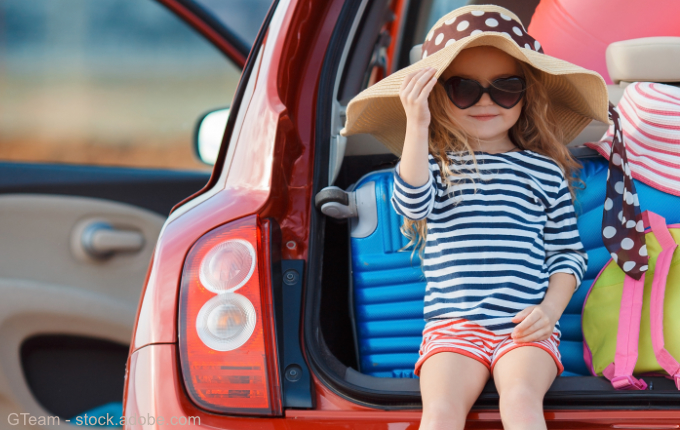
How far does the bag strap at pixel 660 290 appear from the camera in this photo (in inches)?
47.1

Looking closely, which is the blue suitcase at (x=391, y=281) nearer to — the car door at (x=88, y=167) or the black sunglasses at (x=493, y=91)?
the black sunglasses at (x=493, y=91)

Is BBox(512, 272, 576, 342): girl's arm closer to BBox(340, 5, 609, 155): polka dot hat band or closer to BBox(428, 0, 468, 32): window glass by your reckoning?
BBox(340, 5, 609, 155): polka dot hat band

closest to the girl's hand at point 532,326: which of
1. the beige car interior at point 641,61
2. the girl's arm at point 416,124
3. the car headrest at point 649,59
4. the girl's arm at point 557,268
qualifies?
the girl's arm at point 557,268

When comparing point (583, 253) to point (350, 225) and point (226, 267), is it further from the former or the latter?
point (226, 267)

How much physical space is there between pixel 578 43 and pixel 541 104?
0.79m

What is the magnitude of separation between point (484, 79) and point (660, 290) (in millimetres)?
621

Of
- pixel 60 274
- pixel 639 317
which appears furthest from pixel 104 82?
pixel 639 317

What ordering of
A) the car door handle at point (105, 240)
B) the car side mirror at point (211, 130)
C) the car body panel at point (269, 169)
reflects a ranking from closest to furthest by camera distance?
the car body panel at point (269, 169)
the car side mirror at point (211, 130)
the car door handle at point (105, 240)

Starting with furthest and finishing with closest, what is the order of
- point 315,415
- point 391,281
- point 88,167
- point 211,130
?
point 88,167 → point 211,130 → point 391,281 → point 315,415

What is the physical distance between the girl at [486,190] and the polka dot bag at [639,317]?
0.09m

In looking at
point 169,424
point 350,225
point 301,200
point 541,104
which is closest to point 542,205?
point 541,104

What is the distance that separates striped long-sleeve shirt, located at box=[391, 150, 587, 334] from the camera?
1.33 meters

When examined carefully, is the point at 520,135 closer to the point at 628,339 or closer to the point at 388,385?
the point at 628,339

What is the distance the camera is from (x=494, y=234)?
1364 millimetres
